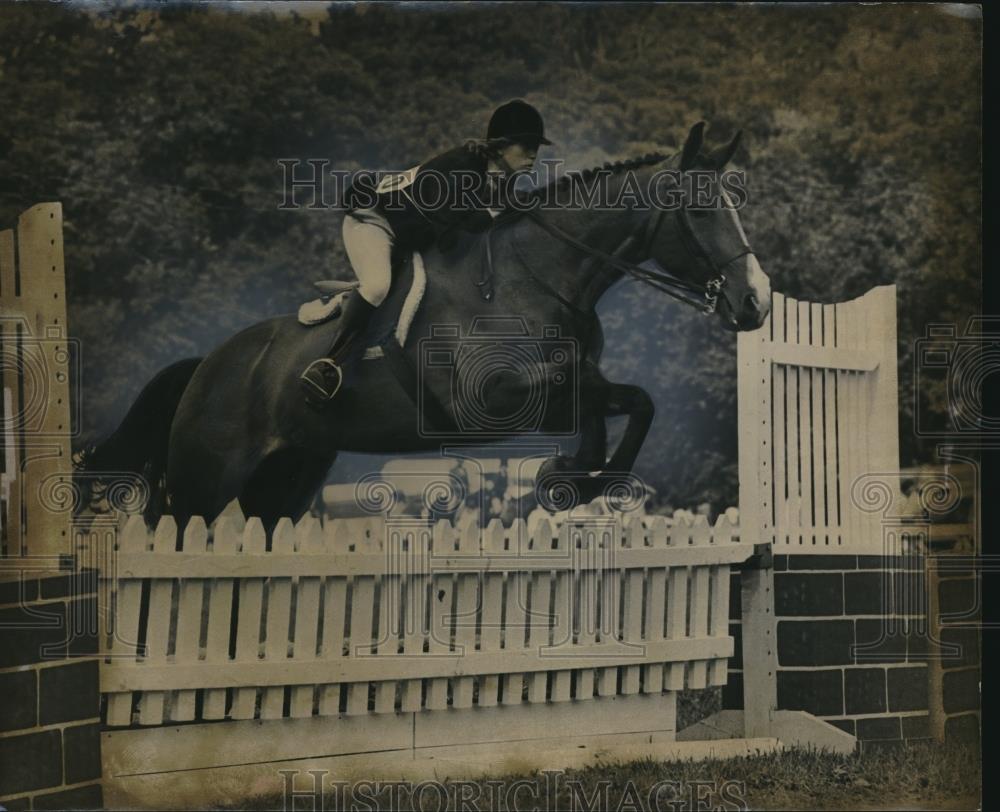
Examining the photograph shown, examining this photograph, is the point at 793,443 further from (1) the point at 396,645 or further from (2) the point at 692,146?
(1) the point at 396,645

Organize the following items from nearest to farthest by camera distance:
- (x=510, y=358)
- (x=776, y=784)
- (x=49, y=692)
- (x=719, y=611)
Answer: (x=49, y=692), (x=510, y=358), (x=776, y=784), (x=719, y=611)

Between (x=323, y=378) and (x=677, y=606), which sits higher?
(x=323, y=378)

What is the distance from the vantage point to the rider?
6.54 metres

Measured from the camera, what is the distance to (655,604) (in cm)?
676

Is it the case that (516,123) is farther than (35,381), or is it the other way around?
(516,123)

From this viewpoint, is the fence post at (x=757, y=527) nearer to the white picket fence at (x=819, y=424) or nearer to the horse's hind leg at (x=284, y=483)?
Result: the white picket fence at (x=819, y=424)

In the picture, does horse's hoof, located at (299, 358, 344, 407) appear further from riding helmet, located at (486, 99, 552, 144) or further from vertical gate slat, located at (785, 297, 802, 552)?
vertical gate slat, located at (785, 297, 802, 552)

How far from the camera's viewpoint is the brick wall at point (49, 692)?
629 cm

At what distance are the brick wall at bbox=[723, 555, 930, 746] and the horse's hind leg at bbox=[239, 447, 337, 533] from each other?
2.14m

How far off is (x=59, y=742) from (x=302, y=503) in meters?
1.53

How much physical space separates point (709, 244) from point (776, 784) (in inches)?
103

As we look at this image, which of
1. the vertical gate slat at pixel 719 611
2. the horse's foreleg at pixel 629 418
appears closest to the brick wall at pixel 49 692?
the horse's foreleg at pixel 629 418

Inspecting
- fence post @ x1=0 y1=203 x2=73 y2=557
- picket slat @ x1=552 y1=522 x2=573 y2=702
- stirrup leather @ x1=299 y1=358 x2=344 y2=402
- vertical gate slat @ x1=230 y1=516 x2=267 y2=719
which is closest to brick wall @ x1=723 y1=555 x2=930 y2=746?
picket slat @ x1=552 y1=522 x2=573 y2=702

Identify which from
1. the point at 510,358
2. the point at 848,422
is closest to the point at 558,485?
the point at 510,358
